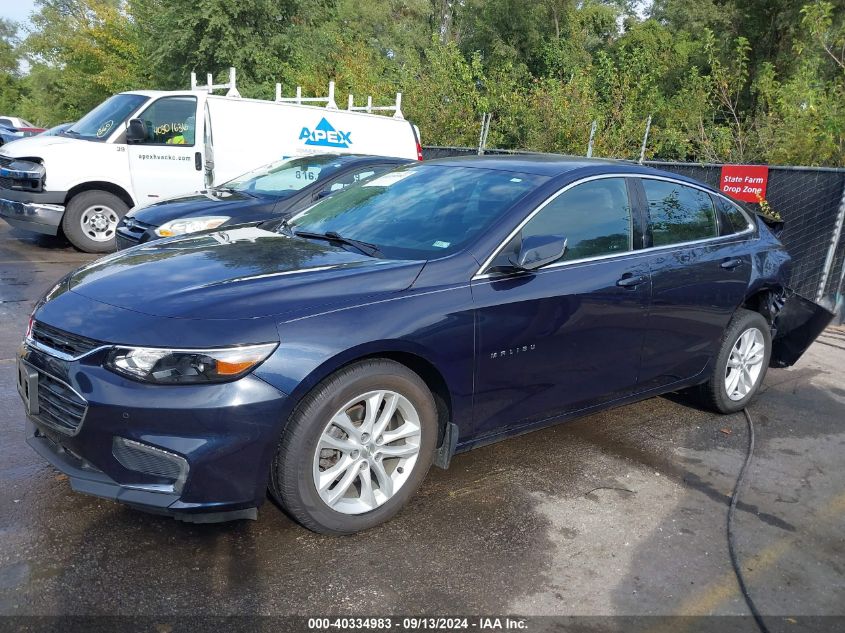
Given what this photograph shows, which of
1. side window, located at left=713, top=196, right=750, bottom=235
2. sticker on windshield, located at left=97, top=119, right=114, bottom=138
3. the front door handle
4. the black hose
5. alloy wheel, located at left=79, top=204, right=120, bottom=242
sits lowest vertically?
the black hose

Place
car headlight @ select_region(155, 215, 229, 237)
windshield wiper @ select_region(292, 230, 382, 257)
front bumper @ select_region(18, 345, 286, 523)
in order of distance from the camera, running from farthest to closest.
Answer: car headlight @ select_region(155, 215, 229, 237)
windshield wiper @ select_region(292, 230, 382, 257)
front bumper @ select_region(18, 345, 286, 523)

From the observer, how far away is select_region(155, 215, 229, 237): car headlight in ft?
23.4

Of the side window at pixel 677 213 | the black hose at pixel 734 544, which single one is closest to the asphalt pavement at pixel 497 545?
the black hose at pixel 734 544

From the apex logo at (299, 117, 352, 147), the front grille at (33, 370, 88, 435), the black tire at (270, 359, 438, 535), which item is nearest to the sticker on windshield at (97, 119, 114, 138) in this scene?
the apex logo at (299, 117, 352, 147)

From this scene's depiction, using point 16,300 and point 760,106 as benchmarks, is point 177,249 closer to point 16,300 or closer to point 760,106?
point 16,300

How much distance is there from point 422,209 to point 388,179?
25.9 inches

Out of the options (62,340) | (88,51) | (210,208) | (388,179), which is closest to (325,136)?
(210,208)

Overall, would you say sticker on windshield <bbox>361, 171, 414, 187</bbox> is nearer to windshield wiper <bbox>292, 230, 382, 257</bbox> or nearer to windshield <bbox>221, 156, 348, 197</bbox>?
windshield wiper <bbox>292, 230, 382, 257</bbox>

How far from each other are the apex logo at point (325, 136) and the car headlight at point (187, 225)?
11.8 feet

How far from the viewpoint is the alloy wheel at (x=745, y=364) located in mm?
5090


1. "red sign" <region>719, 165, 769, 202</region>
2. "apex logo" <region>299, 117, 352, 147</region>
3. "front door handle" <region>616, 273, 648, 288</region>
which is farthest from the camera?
"apex logo" <region>299, 117, 352, 147</region>

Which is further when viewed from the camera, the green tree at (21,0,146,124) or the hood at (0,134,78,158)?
the green tree at (21,0,146,124)

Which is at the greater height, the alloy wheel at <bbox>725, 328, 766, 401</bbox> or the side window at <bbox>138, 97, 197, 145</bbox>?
the side window at <bbox>138, 97, 197, 145</bbox>

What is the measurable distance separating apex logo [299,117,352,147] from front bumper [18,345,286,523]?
8192 mm
